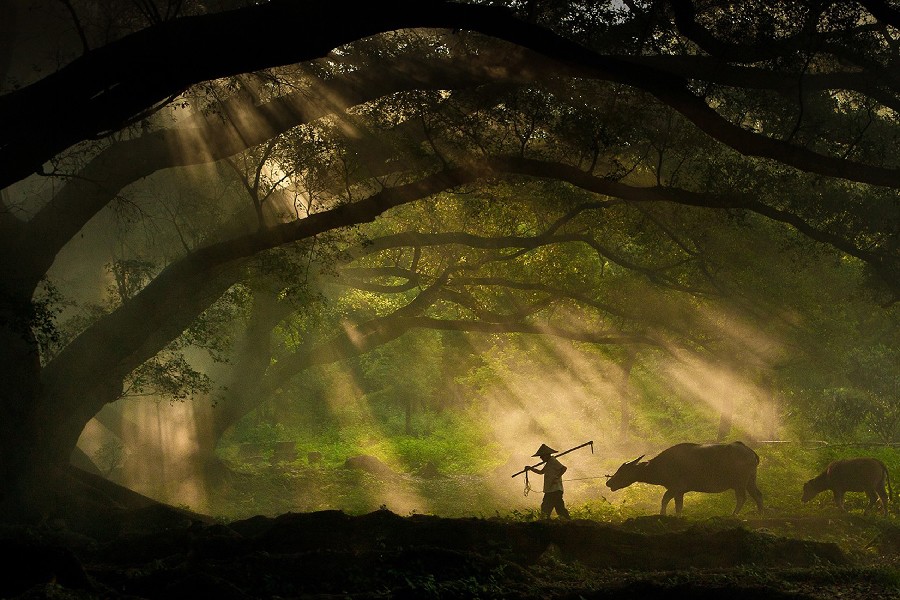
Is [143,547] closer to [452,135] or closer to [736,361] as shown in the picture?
[452,135]

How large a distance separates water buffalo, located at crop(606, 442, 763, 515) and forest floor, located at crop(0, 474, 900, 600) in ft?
13.9

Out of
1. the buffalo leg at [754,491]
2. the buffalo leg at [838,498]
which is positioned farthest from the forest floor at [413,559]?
the buffalo leg at [838,498]

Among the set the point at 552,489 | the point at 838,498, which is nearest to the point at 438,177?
the point at 552,489

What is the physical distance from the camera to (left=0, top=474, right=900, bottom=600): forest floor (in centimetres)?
805

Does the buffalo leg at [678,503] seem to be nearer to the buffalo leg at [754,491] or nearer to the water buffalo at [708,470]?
the water buffalo at [708,470]

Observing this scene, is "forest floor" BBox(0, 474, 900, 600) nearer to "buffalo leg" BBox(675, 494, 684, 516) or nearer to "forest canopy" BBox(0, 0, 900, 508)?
"forest canopy" BBox(0, 0, 900, 508)

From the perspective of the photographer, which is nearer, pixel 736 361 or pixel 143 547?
pixel 143 547

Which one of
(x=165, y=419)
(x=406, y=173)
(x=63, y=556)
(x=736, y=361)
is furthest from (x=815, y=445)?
(x=63, y=556)

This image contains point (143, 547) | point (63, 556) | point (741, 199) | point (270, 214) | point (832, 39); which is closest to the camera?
point (63, 556)

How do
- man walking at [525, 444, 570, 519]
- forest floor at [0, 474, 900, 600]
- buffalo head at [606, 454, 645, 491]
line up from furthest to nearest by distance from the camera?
buffalo head at [606, 454, 645, 491], man walking at [525, 444, 570, 519], forest floor at [0, 474, 900, 600]

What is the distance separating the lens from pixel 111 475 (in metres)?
28.3

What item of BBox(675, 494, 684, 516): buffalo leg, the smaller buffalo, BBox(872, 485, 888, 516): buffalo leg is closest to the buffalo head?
BBox(675, 494, 684, 516): buffalo leg

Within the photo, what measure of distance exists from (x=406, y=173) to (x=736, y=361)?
16.3 metres

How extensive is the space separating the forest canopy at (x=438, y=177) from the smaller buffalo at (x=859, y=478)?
464 cm
